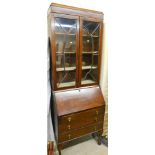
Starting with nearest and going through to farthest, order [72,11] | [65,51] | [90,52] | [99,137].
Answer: [72,11], [65,51], [90,52], [99,137]

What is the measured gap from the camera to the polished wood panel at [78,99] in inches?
70.2

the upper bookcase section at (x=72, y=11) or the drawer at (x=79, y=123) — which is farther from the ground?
the upper bookcase section at (x=72, y=11)

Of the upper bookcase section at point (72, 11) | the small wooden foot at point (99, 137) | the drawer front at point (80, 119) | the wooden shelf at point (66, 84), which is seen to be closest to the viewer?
the upper bookcase section at point (72, 11)

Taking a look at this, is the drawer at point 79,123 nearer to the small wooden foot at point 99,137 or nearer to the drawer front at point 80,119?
the drawer front at point 80,119

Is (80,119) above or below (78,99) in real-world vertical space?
Result: below

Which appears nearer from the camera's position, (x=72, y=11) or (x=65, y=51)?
(x=72, y=11)

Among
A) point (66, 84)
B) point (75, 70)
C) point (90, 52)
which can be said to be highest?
point (90, 52)

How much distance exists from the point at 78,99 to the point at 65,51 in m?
0.62

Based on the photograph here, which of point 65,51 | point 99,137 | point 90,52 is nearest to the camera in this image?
point 65,51

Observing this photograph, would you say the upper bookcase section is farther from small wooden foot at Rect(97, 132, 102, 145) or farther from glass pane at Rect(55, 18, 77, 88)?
small wooden foot at Rect(97, 132, 102, 145)

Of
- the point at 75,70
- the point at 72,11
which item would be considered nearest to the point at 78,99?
the point at 75,70

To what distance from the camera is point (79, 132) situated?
1.93 meters

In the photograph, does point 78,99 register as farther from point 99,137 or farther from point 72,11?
point 72,11

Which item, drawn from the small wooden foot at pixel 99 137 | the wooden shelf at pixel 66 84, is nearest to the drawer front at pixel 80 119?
the small wooden foot at pixel 99 137
